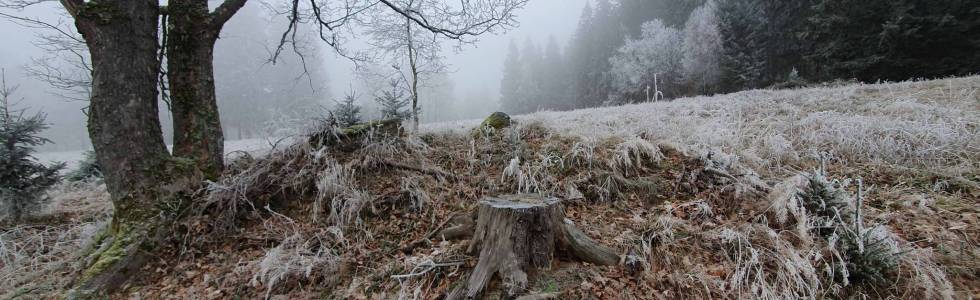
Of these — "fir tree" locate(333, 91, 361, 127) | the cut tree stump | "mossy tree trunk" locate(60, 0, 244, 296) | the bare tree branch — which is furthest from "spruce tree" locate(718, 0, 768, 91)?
"mossy tree trunk" locate(60, 0, 244, 296)

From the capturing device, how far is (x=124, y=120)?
2.80m

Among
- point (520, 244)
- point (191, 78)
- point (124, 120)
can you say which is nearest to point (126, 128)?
point (124, 120)

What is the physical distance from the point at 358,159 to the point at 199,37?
1803mm

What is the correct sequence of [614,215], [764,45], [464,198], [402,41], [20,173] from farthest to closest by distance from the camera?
[764,45] < [402,41] < [20,173] < [464,198] < [614,215]

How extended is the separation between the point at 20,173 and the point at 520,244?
209 inches

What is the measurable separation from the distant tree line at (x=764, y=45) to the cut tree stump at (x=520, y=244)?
3.73 meters

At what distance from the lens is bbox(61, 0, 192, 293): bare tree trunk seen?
272 centimetres

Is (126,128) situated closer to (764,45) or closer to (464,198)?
(464,198)

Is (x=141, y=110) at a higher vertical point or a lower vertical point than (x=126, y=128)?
higher

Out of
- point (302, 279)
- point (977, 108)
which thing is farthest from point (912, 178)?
point (302, 279)

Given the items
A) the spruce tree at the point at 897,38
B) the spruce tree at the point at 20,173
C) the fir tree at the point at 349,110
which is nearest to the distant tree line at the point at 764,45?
the spruce tree at the point at 897,38

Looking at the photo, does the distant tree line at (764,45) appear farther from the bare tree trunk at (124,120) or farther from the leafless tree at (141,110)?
the bare tree trunk at (124,120)

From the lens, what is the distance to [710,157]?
10.2ft

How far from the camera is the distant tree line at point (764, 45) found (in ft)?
35.0
